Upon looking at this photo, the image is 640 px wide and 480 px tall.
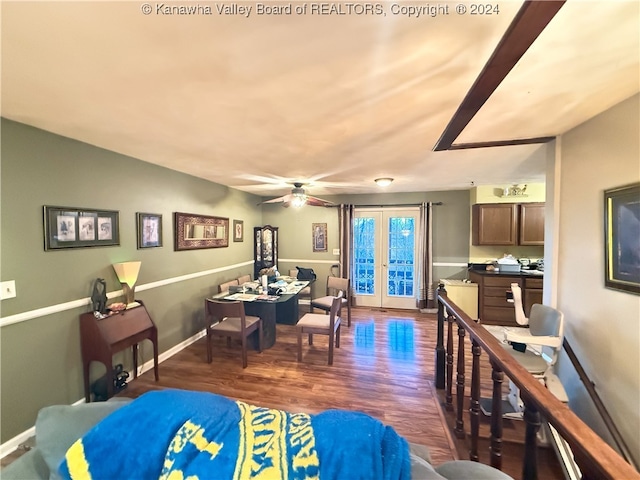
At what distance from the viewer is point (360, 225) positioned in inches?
219

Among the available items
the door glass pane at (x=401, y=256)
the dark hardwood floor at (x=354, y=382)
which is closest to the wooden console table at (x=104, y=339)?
the dark hardwood floor at (x=354, y=382)

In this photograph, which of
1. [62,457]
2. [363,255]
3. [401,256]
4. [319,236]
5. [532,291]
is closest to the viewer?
[62,457]

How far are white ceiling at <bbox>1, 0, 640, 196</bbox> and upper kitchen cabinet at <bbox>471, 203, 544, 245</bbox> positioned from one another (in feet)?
8.45

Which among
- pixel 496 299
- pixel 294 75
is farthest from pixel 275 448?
pixel 496 299

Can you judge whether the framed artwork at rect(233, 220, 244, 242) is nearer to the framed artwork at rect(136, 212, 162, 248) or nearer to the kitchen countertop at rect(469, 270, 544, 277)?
the framed artwork at rect(136, 212, 162, 248)

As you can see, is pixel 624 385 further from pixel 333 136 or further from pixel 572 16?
pixel 333 136

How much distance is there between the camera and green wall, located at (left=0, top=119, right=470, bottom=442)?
1.91 m

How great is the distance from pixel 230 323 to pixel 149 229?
145 centimetres

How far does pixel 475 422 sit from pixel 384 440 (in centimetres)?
107

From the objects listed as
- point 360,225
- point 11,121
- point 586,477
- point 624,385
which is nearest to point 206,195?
point 11,121

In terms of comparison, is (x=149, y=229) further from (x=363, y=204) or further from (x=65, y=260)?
(x=363, y=204)

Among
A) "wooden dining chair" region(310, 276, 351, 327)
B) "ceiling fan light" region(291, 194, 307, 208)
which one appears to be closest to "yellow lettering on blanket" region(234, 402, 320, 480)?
"ceiling fan light" region(291, 194, 307, 208)

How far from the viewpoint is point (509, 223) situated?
14.9 feet

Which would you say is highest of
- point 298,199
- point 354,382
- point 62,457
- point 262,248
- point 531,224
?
→ point 298,199
